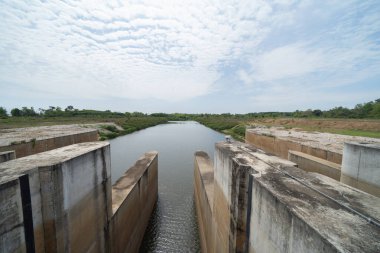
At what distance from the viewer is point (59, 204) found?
3.38m

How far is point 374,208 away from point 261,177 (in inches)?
58.6

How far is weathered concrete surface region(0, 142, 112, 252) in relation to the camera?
284 cm

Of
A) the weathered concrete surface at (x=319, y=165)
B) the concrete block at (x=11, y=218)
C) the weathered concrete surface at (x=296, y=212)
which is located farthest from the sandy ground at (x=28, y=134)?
the weathered concrete surface at (x=319, y=165)

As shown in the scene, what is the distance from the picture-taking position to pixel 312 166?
8.72m

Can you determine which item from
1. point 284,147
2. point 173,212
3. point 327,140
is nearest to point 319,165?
point 284,147

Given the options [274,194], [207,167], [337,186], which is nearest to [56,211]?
[274,194]

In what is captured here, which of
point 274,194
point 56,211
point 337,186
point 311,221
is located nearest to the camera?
point 311,221

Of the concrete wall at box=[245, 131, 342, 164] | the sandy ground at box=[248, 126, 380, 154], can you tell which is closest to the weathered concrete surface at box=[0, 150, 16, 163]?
the sandy ground at box=[248, 126, 380, 154]

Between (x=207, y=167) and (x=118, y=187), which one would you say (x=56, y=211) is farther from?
(x=207, y=167)

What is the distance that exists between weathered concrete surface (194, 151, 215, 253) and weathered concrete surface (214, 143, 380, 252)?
8.72ft

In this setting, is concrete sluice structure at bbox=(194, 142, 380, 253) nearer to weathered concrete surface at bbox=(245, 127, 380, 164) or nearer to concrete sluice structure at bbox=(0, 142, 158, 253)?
concrete sluice structure at bbox=(0, 142, 158, 253)

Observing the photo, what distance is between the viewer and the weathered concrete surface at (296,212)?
73.5 inches

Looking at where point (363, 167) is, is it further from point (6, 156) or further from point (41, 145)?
point (41, 145)

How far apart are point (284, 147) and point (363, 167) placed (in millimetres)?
8560
